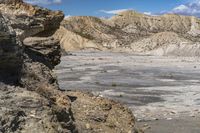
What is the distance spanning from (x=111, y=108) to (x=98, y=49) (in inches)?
3895

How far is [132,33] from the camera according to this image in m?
152

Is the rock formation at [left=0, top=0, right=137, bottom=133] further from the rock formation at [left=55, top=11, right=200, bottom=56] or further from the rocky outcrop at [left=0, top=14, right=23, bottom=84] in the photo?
the rock formation at [left=55, top=11, right=200, bottom=56]

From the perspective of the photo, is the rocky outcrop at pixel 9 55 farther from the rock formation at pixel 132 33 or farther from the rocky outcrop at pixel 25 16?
the rock formation at pixel 132 33

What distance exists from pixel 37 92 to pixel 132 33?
142702mm

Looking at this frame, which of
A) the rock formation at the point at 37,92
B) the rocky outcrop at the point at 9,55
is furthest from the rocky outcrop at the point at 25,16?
the rocky outcrop at the point at 9,55

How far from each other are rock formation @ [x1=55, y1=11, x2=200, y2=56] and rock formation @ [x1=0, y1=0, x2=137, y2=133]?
8060 cm

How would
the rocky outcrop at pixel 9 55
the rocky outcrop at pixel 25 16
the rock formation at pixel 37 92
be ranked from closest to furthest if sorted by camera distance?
the rock formation at pixel 37 92, the rocky outcrop at pixel 9 55, the rocky outcrop at pixel 25 16

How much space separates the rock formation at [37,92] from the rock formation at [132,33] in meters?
80.6

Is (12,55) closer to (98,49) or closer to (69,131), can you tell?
(69,131)

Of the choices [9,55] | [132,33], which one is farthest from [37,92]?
[132,33]

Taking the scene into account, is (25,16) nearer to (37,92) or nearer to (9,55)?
(37,92)

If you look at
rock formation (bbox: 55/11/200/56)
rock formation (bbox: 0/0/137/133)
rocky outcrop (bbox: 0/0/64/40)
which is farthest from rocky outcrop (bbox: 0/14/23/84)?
rock formation (bbox: 55/11/200/56)

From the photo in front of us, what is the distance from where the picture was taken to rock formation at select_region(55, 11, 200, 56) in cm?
11095

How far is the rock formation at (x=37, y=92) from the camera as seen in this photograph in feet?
27.2
